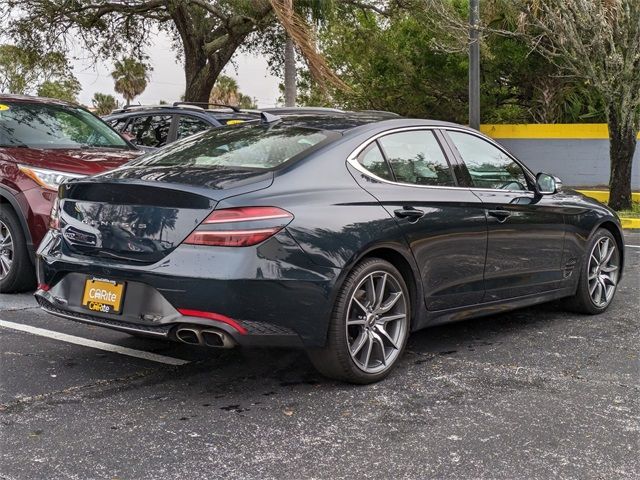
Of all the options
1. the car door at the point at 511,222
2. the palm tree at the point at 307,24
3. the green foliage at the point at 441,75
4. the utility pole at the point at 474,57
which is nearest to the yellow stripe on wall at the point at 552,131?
the green foliage at the point at 441,75

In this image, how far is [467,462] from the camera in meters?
3.40

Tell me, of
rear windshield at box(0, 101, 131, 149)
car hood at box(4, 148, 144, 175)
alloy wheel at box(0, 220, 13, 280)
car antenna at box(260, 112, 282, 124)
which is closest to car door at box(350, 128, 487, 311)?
car antenna at box(260, 112, 282, 124)

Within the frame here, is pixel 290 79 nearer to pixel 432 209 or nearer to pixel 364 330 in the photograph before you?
pixel 432 209

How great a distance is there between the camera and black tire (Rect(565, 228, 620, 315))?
20.2 feet

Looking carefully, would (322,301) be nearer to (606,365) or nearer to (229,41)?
(606,365)

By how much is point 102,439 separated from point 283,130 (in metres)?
2.14

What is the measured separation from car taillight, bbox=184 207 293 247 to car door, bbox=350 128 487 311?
77 centimetres

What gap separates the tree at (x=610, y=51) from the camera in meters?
13.2

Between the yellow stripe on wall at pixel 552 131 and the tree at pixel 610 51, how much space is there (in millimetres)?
5028

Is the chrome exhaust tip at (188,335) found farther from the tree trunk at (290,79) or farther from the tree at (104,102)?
the tree at (104,102)

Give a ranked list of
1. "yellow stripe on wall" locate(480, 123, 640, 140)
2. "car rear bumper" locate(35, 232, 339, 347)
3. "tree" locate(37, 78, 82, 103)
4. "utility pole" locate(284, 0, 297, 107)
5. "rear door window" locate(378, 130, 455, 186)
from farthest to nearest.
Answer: "tree" locate(37, 78, 82, 103) → "yellow stripe on wall" locate(480, 123, 640, 140) → "utility pole" locate(284, 0, 297, 107) → "rear door window" locate(378, 130, 455, 186) → "car rear bumper" locate(35, 232, 339, 347)

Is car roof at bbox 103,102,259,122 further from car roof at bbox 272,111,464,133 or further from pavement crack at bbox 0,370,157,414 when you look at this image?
pavement crack at bbox 0,370,157,414

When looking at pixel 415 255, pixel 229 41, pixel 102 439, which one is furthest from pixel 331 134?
pixel 229 41

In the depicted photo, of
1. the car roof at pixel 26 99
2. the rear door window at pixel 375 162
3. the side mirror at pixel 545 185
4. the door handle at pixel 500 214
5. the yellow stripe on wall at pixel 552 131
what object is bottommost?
the door handle at pixel 500 214
